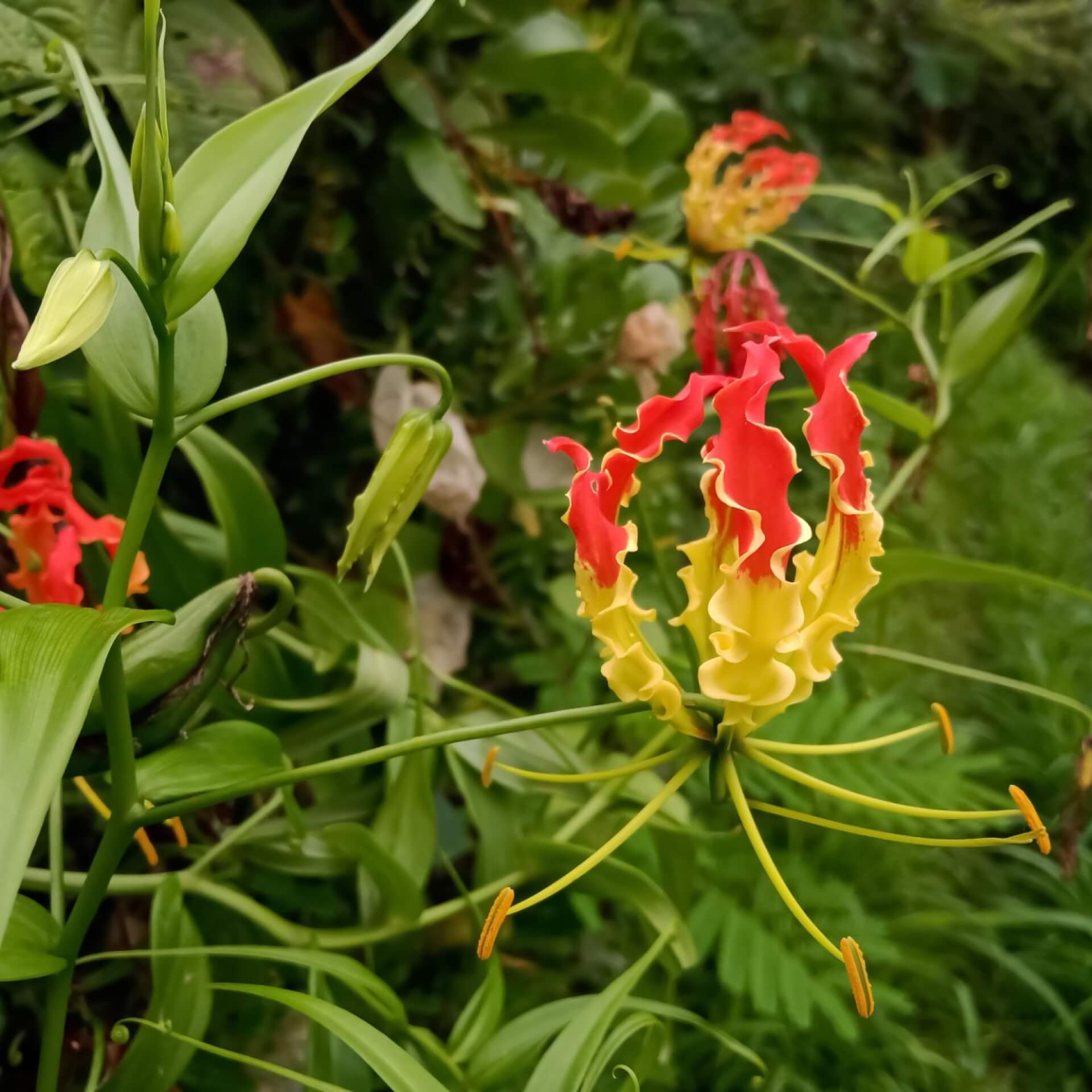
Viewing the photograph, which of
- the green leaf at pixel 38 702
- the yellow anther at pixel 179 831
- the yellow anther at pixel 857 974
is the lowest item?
the yellow anther at pixel 179 831

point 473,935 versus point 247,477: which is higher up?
point 247,477

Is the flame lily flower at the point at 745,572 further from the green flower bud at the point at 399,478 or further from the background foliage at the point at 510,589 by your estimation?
the background foliage at the point at 510,589

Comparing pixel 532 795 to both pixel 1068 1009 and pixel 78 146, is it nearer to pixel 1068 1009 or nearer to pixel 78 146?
pixel 78 146

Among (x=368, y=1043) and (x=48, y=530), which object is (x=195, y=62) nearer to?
(x=48, y=530)

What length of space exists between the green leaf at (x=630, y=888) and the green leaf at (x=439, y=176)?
580 mm

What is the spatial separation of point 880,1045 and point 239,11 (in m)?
1.32

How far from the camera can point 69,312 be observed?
37cm

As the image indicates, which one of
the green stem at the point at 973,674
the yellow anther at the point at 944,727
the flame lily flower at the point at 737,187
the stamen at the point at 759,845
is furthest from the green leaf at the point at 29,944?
the flame lily flower at the point at 737,187

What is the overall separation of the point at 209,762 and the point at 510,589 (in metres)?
0.61

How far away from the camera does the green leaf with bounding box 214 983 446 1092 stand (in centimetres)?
47

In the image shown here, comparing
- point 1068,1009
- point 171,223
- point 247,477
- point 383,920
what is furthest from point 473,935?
point 1068,1009

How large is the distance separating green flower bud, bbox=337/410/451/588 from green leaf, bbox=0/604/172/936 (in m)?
0.16

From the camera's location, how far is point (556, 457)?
1.04m

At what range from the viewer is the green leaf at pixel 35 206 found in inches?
26.9
